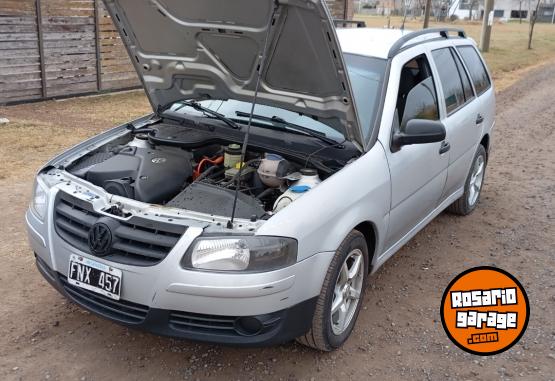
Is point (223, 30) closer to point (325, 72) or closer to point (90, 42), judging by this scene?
point (325, 72)

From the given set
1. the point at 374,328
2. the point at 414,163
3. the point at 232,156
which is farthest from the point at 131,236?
the point at 414,163

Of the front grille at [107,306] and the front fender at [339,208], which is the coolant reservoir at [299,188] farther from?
the front grille at [107,306]

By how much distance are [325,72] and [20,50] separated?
788cm

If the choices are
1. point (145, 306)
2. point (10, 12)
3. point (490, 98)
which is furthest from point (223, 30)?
point (10, 12)

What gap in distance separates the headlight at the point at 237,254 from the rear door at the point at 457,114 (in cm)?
228

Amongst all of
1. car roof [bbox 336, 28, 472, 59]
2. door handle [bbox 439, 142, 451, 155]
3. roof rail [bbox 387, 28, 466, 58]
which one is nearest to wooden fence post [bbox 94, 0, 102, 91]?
car roof [bbox 336, 28, 472, 59]

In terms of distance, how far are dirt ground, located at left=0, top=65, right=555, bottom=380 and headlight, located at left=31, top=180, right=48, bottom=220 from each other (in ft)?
2.48

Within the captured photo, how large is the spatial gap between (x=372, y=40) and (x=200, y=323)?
103 inches

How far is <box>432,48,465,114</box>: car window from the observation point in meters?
4.63

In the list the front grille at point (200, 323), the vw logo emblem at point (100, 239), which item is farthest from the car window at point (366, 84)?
the vw logo emblem at point (100, 239)

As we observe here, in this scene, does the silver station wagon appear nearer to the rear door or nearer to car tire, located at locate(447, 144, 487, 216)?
the rear door

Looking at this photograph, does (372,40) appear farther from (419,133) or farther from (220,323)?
(220,323)

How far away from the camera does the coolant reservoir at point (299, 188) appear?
10.4 ft

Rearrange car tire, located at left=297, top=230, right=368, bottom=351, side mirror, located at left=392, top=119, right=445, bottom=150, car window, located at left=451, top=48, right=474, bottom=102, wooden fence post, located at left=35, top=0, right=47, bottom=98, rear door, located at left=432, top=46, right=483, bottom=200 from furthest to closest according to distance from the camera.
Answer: wooden fence post, located at left=35, top=0, right=47, bottom=98 → car window, located at left=451, top=48, right=474, bottom=102 → rear door, located at left=432, top=46, right=483, bottom=200 → side mirror, located at left=392, top=119, right=445, bottom=150 → car tire, located at left=297, top=230, right=368, bottom=351
